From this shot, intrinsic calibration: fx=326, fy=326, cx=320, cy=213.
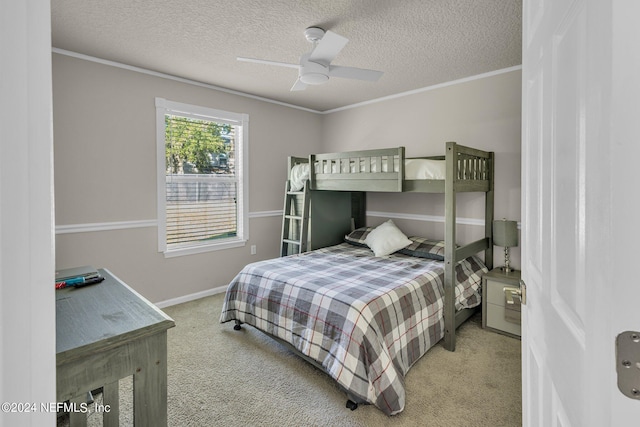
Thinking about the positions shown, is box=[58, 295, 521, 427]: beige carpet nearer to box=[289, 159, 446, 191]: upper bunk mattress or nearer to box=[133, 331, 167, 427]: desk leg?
box=[133, 331, 167, 427]: desk leg

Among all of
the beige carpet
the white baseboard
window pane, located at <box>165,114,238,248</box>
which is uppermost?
window pane, located at <box>165,114,238,248</box>

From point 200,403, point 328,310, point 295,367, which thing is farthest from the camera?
point 295,367

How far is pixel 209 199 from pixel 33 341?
11.6 feet

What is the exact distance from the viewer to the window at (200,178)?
3425mm

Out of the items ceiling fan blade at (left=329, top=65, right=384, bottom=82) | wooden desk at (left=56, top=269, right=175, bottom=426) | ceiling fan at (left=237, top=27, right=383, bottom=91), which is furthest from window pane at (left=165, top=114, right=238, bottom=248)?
wooden desk at (left=56, top=269, right=175, bottom=426)

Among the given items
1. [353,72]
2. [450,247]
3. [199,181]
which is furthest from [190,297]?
[353,72]

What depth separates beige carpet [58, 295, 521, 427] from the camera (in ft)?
5.99

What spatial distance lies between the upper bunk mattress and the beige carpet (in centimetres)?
145

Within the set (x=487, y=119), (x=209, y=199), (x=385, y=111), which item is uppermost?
→ (x=385, y=111)

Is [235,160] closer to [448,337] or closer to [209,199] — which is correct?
[209,199]
